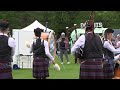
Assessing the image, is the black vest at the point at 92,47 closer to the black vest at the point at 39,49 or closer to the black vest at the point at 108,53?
the black vest at the point at 108,53

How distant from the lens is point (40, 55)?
730cm

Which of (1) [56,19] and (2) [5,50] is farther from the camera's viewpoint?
(1) [56,19]

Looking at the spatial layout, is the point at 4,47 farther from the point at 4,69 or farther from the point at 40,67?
the point at 40,67

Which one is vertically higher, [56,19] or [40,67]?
[56,19]

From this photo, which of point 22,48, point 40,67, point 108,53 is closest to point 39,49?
point 40,67

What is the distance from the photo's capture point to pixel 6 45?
550 cm

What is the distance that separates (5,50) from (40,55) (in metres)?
1.85

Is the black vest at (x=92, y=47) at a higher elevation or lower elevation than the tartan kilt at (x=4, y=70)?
higher

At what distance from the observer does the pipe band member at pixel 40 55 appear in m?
7.06

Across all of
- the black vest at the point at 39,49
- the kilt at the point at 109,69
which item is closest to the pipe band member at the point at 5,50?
the black vest at the point at 39,49

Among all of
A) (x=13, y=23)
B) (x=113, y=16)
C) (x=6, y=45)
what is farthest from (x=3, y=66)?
(x=113, y=16)

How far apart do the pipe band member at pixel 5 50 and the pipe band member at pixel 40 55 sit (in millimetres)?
1439

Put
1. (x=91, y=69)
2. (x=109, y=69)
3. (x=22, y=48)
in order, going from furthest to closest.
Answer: (x=22, y=48)
(x=109, y=69)
(x=91, y=69)
